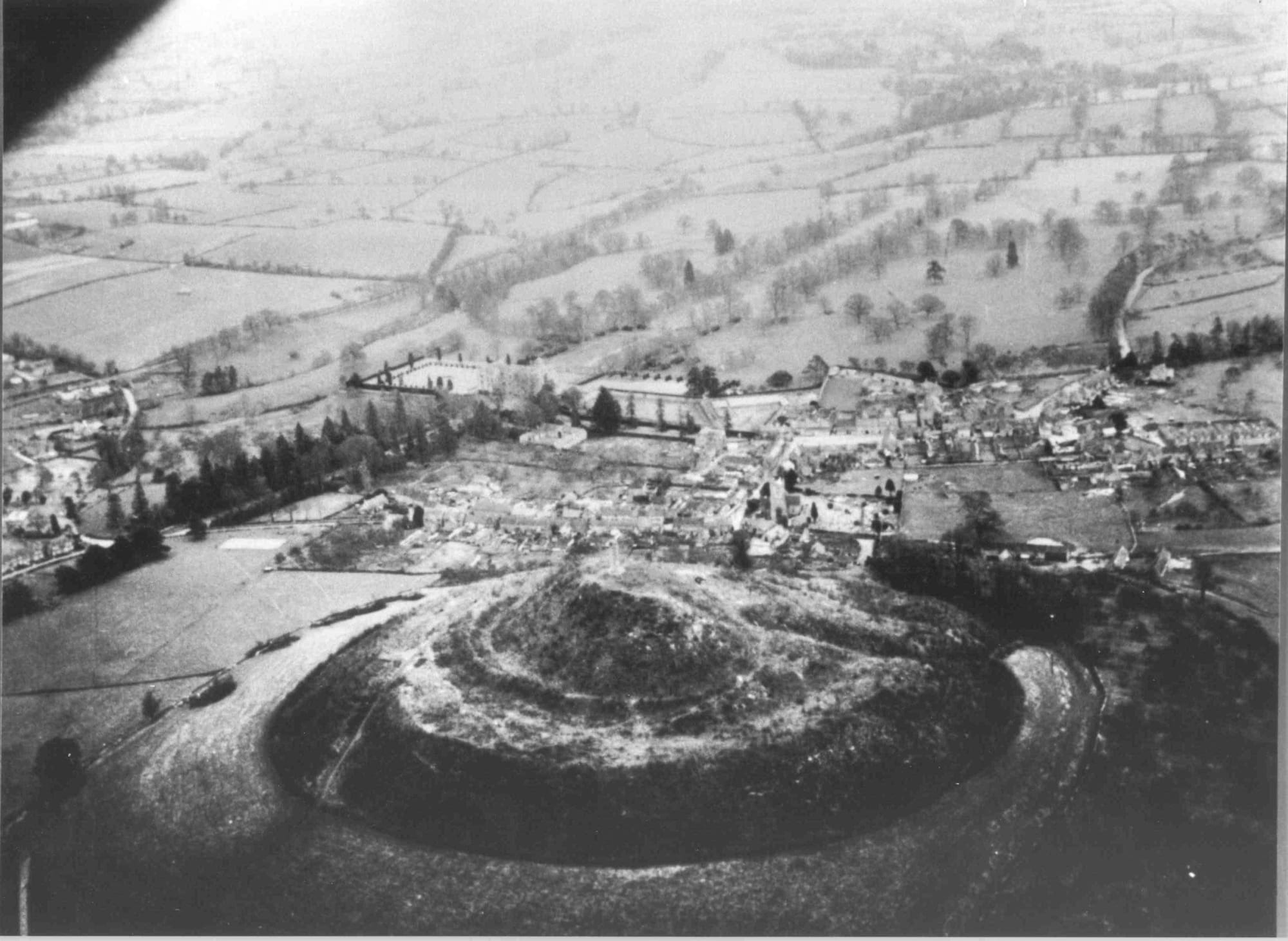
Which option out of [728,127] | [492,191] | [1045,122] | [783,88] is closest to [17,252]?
[492,191]

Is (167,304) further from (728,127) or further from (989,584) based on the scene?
(989,584)

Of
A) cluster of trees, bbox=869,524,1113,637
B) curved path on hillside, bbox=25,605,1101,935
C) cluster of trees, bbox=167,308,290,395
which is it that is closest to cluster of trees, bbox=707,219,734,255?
cluster of trees, bbox=869,524,1113,637

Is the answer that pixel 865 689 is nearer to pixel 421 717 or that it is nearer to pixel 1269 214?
pixel 421 717

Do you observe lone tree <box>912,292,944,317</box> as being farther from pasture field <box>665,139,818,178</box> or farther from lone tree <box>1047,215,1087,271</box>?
pasture field <box>665,139,818,178</box>

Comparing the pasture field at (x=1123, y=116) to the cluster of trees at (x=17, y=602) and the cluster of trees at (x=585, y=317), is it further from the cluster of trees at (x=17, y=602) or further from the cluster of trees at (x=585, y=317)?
the cluster of trees at (x=17, y=602)

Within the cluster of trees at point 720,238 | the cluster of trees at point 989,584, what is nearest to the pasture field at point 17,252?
the cluster of trees at point 720,238

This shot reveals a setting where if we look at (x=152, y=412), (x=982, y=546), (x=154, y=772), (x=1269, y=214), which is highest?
(x=1269, y=214)

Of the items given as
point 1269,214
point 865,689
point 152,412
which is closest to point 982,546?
point 865,689
